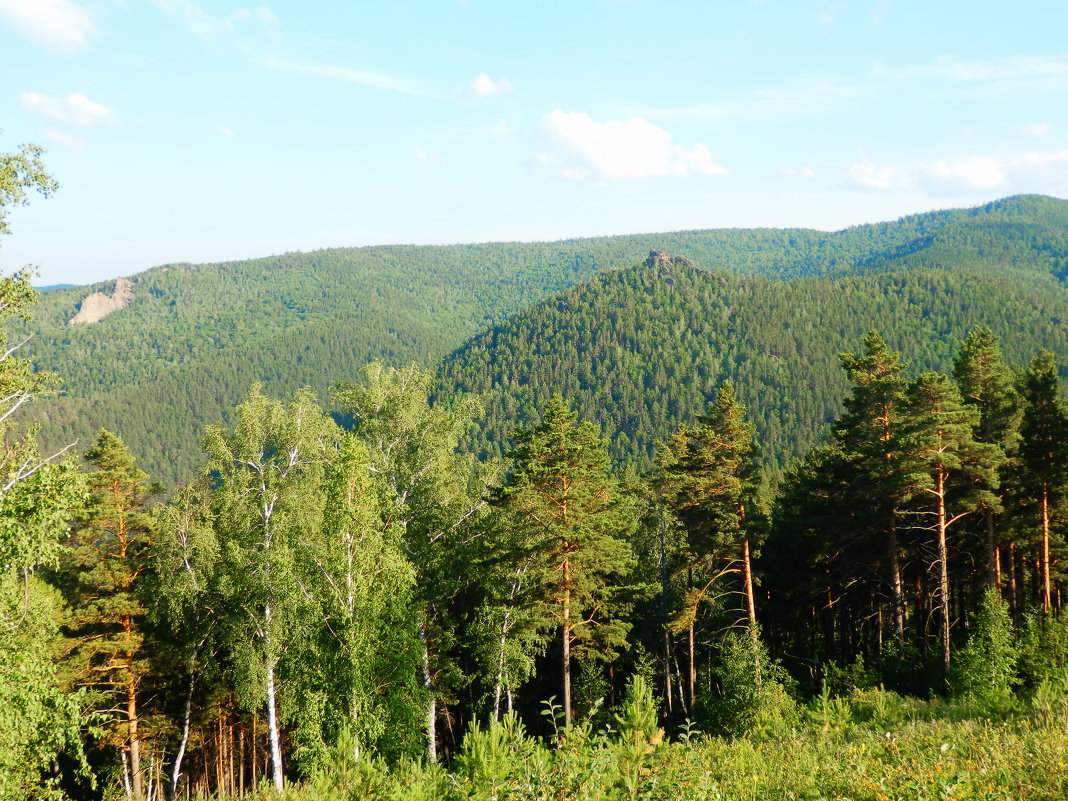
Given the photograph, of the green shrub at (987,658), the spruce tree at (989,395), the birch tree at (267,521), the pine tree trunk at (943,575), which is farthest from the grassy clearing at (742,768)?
the spruce tree at (989,395)

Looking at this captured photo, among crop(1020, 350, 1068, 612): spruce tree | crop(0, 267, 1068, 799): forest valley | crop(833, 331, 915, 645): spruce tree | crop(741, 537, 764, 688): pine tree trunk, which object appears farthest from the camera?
crop(1020, 350, 1068, 612): spruce tree

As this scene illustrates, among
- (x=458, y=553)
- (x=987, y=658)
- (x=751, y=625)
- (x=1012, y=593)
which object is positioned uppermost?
(x=458, y=553)

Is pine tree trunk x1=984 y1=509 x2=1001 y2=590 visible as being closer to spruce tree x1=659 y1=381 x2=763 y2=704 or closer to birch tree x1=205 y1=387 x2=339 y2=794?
spruce tree x1=659 y1=381 x2=763 y2=704

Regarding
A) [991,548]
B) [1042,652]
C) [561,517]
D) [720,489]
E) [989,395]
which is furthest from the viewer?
[989,395]

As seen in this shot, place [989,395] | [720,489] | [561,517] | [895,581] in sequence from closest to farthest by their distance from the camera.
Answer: [561,517]
[895,581]
[720,489]
[989,395]

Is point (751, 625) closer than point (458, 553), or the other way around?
point (751, 625)

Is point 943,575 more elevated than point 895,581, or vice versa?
point 943,575

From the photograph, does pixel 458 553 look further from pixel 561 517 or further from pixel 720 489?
pixel 720 489

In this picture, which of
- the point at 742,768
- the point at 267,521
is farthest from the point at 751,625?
the point at 267,521

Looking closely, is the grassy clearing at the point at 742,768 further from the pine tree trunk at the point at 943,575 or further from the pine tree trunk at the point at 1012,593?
the pine tree trunk at the point at 1012,593

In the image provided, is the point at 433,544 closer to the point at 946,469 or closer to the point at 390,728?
the point at 390,728

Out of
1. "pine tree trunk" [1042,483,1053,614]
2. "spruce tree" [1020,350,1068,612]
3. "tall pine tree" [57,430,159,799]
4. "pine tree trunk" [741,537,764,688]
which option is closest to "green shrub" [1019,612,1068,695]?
"pine tree trunk" [1042,483,1053,614]

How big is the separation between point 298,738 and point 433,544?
7.46 meters

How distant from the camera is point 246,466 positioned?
24000 mm
